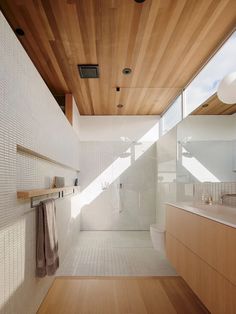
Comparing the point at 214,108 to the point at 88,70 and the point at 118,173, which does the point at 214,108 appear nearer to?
the point at 88,70

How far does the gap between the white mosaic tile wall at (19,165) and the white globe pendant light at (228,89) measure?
67.1 inches

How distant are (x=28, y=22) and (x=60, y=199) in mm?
2109

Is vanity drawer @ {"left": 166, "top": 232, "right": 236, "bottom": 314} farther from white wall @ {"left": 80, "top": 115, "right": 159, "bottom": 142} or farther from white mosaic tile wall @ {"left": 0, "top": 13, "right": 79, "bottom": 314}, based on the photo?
white wall @ {"left": 80, "top": 115, "right": 159, "bottom": 142}

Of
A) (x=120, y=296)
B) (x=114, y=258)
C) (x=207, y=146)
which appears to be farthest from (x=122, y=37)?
(x=114, y=258)

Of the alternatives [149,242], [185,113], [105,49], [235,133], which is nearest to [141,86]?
[185,113]

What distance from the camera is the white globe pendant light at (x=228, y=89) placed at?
203cm

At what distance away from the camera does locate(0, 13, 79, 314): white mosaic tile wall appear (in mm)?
1444

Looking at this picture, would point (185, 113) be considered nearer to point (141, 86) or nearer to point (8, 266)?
point (141, 86)

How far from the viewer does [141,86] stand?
375cm

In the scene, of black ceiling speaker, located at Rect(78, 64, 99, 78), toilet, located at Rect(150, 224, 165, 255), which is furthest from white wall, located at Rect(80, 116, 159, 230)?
black ceiling speaker, located at Rect(78, 64, 99, 78)

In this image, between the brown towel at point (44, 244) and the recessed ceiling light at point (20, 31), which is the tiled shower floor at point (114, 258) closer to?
the brown towel at point (44, 244)

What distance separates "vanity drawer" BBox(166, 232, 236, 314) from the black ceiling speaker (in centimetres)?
238

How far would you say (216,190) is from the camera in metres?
2.79

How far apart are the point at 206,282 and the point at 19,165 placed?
5.60ft
